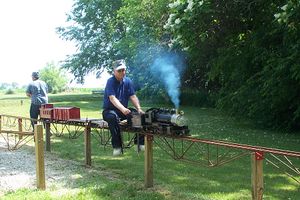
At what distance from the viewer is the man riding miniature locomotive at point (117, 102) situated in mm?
7758

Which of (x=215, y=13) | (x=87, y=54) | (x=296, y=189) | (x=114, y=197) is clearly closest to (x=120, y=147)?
(x=114, y=197)

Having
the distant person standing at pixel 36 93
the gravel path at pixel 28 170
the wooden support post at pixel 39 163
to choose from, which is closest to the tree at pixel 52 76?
the distant person standing at pixel 36 93

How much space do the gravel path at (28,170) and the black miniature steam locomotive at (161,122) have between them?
1.58 meters

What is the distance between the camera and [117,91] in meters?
8.16

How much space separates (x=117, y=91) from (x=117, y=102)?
1.62 feet

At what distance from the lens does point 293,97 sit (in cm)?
1402

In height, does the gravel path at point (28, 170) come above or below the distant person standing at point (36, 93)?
below

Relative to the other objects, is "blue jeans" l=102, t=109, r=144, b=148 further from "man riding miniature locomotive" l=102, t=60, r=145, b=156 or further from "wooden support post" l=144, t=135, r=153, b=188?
"wooden support post" l=144, t=135, r=153, b=188

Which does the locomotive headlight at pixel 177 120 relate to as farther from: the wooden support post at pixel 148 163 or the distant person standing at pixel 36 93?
the distant person standing at pixel 36 93

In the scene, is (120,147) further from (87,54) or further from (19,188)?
(87,54)

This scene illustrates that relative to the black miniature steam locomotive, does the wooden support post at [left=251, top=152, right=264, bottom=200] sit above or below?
below

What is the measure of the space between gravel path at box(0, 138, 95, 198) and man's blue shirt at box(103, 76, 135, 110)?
4.77 feet

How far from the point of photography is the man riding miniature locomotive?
25.5ft

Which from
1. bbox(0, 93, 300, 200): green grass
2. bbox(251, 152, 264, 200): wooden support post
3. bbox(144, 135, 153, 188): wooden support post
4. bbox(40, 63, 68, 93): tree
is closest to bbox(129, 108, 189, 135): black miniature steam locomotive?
bbox(144, 135, 153, 188): wooden support post
